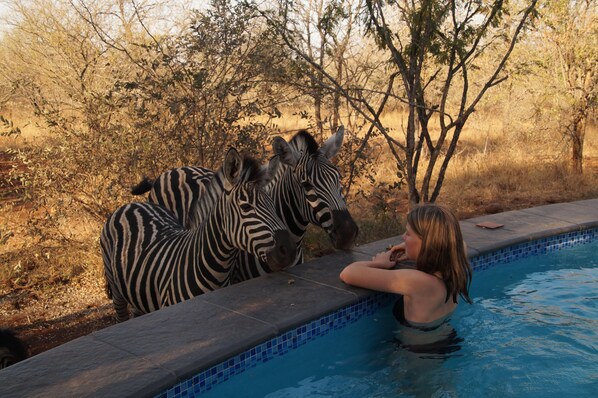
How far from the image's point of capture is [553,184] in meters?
10.2

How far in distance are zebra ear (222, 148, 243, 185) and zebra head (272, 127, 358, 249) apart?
467 millimetres

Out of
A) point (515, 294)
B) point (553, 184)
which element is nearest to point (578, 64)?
point (553, 184)

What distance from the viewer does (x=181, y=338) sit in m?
3.03

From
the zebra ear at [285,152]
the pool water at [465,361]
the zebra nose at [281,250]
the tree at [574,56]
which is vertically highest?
the tree at [574,56]

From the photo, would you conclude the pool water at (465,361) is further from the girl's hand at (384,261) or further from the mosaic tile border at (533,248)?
the mosaic tile border at (533,248)

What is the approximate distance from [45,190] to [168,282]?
314cm

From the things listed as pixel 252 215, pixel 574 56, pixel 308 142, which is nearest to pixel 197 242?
pixel 252 215

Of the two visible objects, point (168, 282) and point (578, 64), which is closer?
point (168, 282)

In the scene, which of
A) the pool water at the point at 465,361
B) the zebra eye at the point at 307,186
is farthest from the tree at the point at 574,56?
the zebra eye at the point at 307,186

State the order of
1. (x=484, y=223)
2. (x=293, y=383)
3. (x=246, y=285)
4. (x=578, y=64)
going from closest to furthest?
(x=293, y=383), (x=246, y=285), (x=484, y=223), (x=578, y=64)

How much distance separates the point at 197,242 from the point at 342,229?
3.49ft

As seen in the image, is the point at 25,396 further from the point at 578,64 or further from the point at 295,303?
the point at 578,64

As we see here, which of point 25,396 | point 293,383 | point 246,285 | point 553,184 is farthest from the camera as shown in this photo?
point 553,184

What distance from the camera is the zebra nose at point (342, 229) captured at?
13.1 ft
